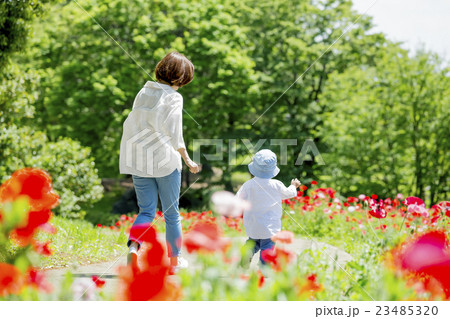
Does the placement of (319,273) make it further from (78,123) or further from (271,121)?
(271,121)

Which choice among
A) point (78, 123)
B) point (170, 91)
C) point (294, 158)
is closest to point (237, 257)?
point (170, 91)

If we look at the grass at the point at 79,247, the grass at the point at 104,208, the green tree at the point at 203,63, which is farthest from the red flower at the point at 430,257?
the grass at the point at 104,208

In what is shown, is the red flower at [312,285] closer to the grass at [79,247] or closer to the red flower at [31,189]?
the red flower at [31,189]

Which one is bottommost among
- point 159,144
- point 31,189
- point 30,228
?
point 30,228

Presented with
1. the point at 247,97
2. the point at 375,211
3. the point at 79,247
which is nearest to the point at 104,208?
the point at 247,97

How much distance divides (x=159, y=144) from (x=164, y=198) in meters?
0.35

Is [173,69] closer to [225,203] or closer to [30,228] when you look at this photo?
[225,203]

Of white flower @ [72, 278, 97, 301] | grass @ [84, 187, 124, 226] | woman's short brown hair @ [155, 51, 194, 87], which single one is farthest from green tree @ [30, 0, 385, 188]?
white flower @ [72, 278, 97, 301]

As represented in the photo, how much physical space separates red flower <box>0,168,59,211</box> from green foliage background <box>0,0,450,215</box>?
10563mm

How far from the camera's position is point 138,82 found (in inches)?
516

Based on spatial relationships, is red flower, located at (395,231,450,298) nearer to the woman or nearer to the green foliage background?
the woman

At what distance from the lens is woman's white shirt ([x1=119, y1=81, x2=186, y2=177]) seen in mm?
3014

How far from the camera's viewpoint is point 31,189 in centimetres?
170

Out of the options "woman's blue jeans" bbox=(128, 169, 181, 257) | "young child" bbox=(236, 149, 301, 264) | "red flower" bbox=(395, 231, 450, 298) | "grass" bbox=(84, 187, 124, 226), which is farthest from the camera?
"grass" bbox=(84, 187, 124, 226)
